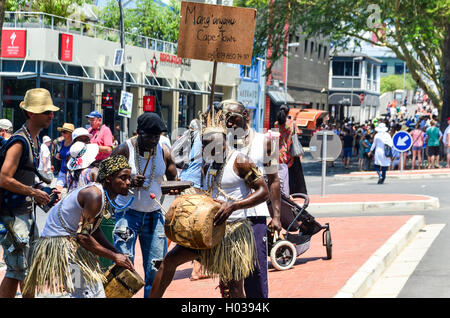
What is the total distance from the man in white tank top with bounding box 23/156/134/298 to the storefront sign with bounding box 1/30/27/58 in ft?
78.3

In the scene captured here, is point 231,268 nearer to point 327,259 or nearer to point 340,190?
point 327,259

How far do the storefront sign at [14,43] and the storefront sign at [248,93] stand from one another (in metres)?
23.2

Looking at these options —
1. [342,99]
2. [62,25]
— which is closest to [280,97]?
[342,99]

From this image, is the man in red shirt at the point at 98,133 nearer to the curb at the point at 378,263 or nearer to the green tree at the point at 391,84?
the curb at the point at 378,263

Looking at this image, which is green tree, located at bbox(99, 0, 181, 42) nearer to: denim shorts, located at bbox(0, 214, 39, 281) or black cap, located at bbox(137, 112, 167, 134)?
black cap, located at bbox(137, 112, 167, 134)

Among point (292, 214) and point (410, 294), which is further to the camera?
point (292, 214)

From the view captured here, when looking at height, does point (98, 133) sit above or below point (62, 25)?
below

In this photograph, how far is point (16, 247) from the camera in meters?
5.88

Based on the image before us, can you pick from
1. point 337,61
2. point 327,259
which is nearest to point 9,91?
point 327,259

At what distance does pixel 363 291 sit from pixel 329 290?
0.35m

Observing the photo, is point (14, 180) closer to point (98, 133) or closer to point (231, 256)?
point (231, 256)

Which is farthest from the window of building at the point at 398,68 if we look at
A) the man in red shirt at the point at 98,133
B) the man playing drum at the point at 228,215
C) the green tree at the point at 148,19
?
the man playing drum at the point at 228,215

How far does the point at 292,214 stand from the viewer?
358 inches

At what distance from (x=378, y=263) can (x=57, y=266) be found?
4.48 meters
